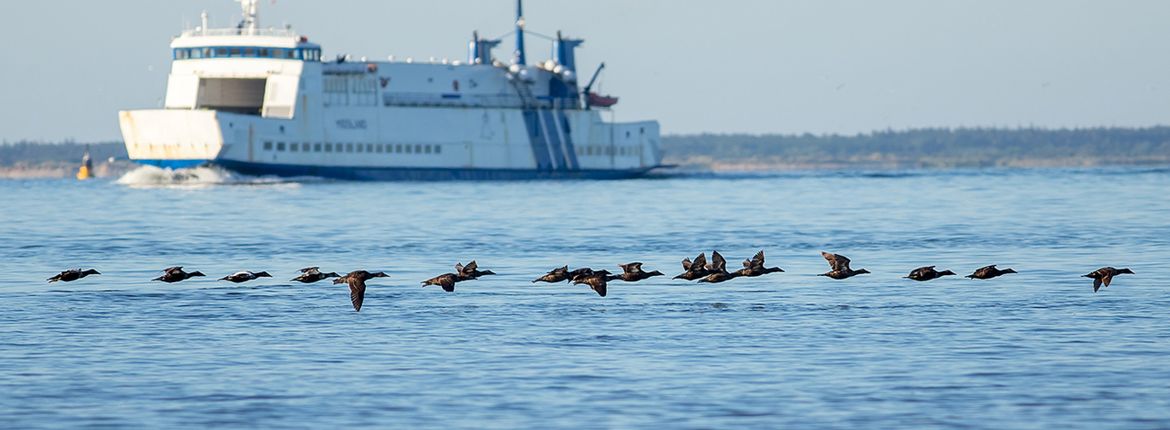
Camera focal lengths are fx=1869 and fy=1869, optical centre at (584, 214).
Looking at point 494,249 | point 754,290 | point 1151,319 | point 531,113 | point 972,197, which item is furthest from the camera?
point 531,113

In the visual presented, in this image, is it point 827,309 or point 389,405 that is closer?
point 389,405

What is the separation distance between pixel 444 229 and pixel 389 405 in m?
39.7

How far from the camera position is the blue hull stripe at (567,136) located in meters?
126

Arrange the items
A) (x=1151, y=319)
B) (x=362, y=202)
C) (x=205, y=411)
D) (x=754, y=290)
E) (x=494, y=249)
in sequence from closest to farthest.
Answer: (x=205, y=411)
(x=1151, y=319)
(x=754, y=290)
(x=494, y=249)
(x=362, y=202)

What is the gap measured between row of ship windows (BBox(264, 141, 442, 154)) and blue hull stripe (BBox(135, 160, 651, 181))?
1052 mm

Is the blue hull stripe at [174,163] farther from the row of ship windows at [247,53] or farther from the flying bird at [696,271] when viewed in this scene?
the flying bird at [696,271]

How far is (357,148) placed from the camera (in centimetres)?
11475

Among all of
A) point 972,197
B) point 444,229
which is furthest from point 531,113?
point 444,229

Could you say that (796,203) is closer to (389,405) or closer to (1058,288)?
(1058,288)

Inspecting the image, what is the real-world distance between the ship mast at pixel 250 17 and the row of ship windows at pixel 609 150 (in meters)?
26.7

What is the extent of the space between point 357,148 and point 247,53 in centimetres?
1009

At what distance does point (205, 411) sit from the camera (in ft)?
65.1

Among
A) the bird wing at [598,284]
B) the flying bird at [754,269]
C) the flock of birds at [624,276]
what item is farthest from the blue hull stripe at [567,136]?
the bird wing at [598,284]

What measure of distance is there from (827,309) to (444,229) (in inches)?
1217
